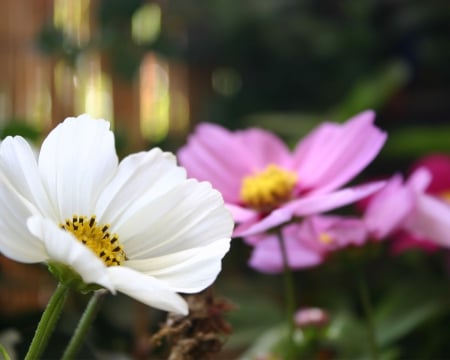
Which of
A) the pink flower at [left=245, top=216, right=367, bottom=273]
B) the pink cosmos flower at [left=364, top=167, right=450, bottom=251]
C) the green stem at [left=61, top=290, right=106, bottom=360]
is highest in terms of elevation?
the pink cosmos flower at [left=364, top=167, right=450, bottom=251]

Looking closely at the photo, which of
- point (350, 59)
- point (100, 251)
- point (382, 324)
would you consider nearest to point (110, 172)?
point (100, 251)

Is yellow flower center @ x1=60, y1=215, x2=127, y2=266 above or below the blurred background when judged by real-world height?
below

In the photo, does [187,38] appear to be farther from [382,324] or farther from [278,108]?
[382,324]

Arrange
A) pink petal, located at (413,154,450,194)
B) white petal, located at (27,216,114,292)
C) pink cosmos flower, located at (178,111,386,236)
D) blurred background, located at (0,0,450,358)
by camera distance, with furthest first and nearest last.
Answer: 1. blurred background, located at (0,0,450,358)
2. pink petal, located at (413,154,450,194)
3. pink cosmos flower, located at (178,111,386,236)
4. white petal, located at (27,216,114,292)

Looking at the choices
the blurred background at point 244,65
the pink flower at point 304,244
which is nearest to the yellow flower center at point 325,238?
the pink flower at point 304,244

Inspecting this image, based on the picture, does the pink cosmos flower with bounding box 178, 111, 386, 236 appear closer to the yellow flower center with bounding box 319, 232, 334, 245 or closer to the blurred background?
the yellow flower center with bounding box 319, 232, 334, 245

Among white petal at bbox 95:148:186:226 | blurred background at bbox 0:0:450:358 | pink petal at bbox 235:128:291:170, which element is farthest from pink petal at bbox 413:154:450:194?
blurred background at bbox 0:0:450:358

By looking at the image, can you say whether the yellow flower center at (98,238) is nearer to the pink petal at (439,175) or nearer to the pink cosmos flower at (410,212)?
the pink cosmos flower at (410,212)

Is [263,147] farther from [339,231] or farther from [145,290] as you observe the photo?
[145,290]
